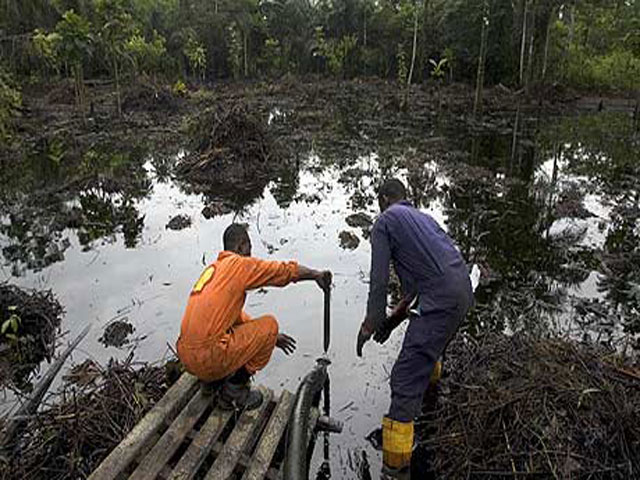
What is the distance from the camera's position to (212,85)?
25.2m

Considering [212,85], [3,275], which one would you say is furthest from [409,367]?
[212,85]

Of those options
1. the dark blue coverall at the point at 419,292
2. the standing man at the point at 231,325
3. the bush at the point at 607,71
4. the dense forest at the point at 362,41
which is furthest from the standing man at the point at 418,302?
the bush at the point at 607,71

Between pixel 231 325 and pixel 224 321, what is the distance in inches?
4.6

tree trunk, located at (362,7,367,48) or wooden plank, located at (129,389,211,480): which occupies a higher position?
tree trunk, located at (362,7,367,48)

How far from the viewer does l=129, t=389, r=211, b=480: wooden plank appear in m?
2.69

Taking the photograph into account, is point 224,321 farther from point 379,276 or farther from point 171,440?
point 379,276

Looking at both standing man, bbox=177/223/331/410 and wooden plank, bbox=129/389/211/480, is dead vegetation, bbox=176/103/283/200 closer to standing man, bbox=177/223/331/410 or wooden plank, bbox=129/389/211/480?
standing man, bbox=177/223/331/410

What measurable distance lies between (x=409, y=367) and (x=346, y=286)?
2795 mm

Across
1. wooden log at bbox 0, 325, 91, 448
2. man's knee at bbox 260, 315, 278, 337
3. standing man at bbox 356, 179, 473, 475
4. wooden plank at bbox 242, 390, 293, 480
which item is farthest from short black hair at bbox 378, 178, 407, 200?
wooden log at bbox 0, 325, 91, 448

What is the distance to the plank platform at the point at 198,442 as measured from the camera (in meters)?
2.72

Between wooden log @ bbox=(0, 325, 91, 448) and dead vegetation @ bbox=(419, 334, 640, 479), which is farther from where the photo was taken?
wooden log @ bbox=(0, 325, 91, 448)

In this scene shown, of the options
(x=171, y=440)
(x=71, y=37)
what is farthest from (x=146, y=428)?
(x=71, y=37)

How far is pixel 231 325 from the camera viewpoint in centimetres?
308

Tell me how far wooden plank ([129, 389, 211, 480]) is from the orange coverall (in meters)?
0.21
